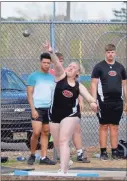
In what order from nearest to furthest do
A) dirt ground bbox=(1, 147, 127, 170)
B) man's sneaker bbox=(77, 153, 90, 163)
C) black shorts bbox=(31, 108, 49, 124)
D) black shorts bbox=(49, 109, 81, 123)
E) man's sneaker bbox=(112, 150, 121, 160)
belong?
black shorts bbox=(49, 109, 81, 123) → dirt ground bbox=(1, 147, 127, 170) → black shorts bbox=(31, 108, 49, 124) → man's sneaker bbox=(77, 153, 90, 163) → man's sneaker bbox=(112, 150, 121, 160)

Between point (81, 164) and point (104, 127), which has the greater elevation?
point (104, 127)

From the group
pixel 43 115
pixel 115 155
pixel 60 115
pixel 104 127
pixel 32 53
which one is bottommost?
pixel 115 155

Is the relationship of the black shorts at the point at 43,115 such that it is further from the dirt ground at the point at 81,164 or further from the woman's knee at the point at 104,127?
the woman's knee at the point at 104,127

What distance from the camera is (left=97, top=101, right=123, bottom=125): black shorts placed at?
37.8ft

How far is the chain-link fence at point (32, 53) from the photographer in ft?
40.8

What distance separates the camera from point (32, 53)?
12953 mm

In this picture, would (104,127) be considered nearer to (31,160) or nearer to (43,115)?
(43,115)

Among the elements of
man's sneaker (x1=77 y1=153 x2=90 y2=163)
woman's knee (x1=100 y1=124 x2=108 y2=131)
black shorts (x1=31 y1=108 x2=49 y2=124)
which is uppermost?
black shorts (x1=31 y1=108 x2=49 y2=124)

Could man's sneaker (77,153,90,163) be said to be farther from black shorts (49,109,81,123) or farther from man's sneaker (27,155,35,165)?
black shorts (49,109,81,123)

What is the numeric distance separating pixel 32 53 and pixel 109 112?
2221 mm

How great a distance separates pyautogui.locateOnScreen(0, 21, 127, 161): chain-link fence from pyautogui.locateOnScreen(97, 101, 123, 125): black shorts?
141 cm

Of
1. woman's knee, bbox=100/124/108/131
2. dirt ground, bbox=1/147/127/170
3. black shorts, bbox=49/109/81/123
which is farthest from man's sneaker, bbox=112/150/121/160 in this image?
black shorts, bbox=49/109/81/123

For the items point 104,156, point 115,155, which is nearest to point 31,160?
point 104,156

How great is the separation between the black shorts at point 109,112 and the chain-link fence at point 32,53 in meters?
1.41
